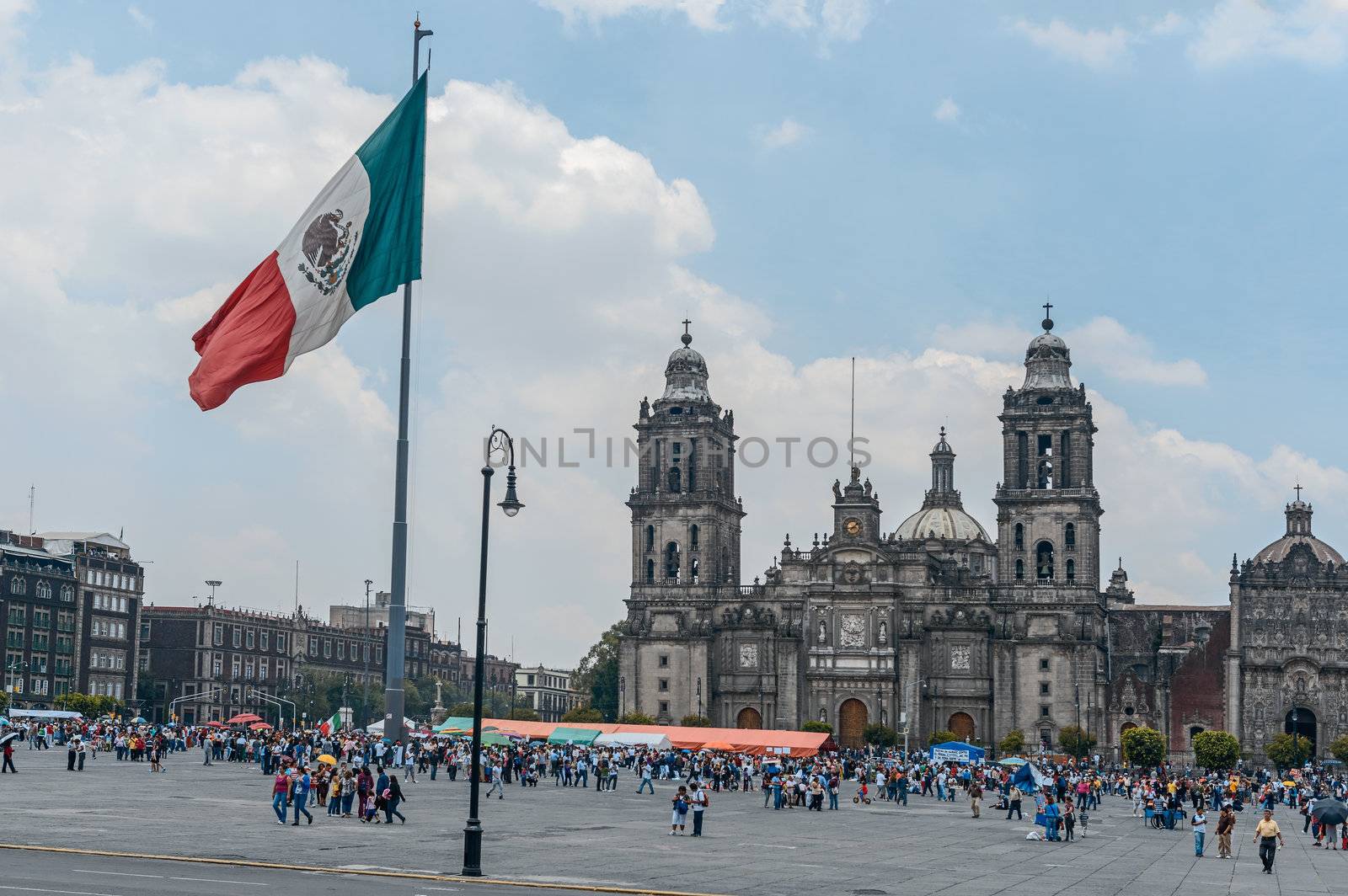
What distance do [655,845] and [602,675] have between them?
361ft

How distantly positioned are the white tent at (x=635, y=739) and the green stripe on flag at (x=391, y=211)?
50.6 metres

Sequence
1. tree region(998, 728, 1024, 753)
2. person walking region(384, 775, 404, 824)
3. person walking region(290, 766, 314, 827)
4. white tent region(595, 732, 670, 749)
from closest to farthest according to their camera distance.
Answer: person walking region(290, 766, 314, 827) < person walking region(384, 775, 404, 824) < white tent region(595, 732, 670, 749) < tree region(998, 728, 1024, 753)

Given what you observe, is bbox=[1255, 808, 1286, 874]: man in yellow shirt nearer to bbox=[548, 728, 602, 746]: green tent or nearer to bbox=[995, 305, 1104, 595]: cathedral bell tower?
bbox=[548, 728, 602, 746]: green tent

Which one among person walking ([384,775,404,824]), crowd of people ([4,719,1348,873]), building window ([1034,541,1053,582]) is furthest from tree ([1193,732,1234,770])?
person walking ([384,775,404,824])

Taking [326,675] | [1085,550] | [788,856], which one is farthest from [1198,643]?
[788,856]

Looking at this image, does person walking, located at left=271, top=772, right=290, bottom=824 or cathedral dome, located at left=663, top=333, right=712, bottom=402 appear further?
cathedral dome, located at left=663, top=333, right=712, bottom=402

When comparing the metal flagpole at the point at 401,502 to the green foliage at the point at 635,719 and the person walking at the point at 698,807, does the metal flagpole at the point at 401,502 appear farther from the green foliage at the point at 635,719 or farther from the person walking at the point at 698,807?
the green foliage at the point at 635,719

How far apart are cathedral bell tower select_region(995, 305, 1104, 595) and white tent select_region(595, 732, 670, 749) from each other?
45.8 metres

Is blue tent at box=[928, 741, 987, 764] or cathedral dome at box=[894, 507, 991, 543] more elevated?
cathedral dome at box=[894, 507, 991, 543]

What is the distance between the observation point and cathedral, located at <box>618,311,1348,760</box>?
114625 mm

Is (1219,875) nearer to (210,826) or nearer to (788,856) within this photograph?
(788,856)

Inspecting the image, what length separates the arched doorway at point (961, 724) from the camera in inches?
4619

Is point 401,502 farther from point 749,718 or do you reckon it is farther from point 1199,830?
point 749,718

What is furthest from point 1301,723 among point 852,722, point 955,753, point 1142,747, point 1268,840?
point 1268,840
